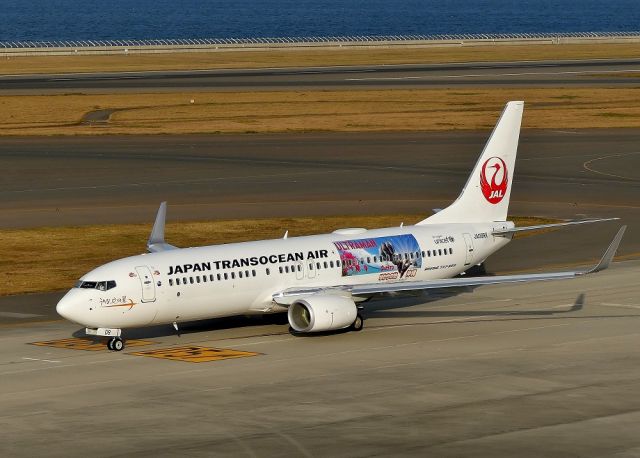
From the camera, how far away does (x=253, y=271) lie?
173ft

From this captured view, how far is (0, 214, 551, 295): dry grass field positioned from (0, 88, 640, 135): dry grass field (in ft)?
153

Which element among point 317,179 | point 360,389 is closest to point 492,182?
point 360,389

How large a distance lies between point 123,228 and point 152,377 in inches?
1350

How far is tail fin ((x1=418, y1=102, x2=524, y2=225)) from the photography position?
6038 centimetres

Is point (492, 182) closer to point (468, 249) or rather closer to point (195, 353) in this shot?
point (468, 249)

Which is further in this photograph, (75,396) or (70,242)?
(70,242)

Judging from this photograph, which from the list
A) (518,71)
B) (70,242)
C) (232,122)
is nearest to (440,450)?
(70,242)

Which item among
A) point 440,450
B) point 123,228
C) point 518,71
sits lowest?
point 440,450

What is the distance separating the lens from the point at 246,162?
10931 centimetres

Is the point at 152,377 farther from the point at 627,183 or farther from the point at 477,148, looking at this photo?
the point at 477,148

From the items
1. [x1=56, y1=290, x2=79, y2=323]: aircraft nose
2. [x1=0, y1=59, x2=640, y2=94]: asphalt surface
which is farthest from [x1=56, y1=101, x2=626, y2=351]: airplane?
[x1=0, y1=59, x2=640, y2=94]: asphalt surface

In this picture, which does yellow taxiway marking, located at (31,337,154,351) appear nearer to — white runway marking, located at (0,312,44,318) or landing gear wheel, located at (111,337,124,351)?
landing gear wheel, located at (111,337,124,351)

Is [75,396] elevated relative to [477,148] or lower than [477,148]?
lower

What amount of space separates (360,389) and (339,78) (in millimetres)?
134041
